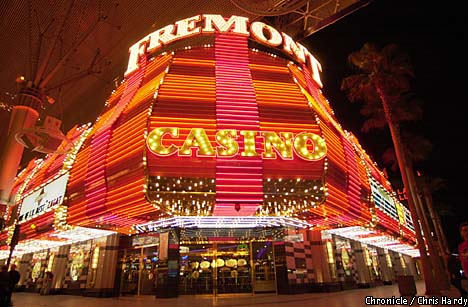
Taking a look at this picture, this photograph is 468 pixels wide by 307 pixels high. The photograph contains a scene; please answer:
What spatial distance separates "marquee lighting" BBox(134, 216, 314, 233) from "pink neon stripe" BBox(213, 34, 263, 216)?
5.34ft

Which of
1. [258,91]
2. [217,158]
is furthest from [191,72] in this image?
[217,158]

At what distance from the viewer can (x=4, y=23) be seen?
58.7 ft

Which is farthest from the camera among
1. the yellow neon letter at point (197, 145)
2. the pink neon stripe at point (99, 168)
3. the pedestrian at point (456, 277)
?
the pink neon stripe at point (99, 168)

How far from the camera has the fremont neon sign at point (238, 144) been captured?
1009cm

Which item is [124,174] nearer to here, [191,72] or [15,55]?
[191,72]

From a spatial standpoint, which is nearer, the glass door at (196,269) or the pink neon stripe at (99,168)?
the pink neon stripe at (99,168)

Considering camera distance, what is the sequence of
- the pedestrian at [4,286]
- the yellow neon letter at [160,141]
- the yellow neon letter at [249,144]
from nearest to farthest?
1. the yellow neon letter at [160,141]
2. the yellow neon letter at [249,144]
3. the pedestrian at [4,286]

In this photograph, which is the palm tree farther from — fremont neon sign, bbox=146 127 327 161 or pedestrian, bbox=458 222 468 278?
pedestrian, bbox=458 222 468 278

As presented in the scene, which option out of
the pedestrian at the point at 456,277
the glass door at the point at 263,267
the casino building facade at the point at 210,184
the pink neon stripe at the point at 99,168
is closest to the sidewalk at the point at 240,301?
the glass door at the point at 263,267

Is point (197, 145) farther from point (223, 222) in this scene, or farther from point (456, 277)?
point (456, 277)

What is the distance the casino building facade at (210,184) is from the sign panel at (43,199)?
15 centimetres

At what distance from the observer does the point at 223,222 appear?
14227 mm

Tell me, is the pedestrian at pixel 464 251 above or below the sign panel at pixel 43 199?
below

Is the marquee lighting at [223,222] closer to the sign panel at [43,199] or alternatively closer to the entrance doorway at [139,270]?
the entrance doorway at [139,270]
